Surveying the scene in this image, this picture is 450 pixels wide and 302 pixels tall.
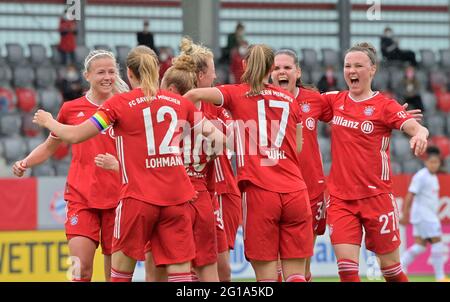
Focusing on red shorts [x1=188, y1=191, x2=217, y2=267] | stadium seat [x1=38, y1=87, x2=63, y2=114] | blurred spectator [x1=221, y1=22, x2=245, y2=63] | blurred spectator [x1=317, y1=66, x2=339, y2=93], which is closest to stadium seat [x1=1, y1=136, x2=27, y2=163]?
stadium seat [x1=38, y1=87, x2=63, y2=114]

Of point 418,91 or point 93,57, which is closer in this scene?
point 93,57

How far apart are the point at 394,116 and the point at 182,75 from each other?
73.1 inches

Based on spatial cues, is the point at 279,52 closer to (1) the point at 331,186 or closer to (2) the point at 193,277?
(1) the point at 331,186

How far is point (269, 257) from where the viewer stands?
27.3ft

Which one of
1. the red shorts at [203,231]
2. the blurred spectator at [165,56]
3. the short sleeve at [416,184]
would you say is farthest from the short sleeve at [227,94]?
the blurred spectator at [165,56]

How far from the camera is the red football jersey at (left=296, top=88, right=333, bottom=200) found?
9.61 metres

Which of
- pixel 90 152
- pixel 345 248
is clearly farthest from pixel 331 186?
pixel 90 152

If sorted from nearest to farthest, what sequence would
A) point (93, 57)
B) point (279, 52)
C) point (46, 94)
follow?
point (93, 57), point (279, 52), point (46, 94)

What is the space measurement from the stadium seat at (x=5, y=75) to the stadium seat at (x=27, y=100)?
0.36 meters

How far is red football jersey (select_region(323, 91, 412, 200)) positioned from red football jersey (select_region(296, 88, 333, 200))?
45 cm

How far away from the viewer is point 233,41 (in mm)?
21828

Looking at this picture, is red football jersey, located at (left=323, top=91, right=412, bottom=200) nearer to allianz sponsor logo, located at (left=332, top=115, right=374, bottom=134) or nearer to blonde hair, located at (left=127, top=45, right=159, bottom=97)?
allianz sponsor logo, located at (left=332, top=115, right=374, bottom=134)

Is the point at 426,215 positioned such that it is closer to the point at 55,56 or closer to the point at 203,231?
the point at 203,231

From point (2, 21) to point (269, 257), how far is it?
49.8ft
